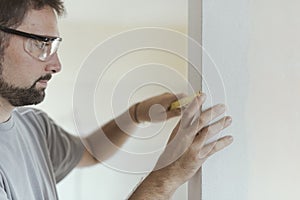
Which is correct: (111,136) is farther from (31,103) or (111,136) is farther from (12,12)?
(12,12)

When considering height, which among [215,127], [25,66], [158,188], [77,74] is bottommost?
[158,188]

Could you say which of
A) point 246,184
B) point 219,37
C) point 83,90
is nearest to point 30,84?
point 83,90

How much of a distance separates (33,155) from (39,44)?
0.99 feet

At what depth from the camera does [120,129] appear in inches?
45.4

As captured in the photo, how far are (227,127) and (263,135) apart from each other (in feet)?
0.33

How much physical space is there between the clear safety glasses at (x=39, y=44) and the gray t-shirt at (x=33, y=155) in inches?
7.1

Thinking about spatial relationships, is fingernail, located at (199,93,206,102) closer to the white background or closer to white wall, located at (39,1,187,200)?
the white background

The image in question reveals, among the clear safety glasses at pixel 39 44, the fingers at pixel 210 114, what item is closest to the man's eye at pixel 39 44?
the clear safety glasses at pixel 39 44

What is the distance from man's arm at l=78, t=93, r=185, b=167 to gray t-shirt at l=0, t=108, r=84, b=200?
65 mm

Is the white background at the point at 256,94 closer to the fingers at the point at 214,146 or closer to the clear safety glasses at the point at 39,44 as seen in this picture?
the fingers at the point at 214,146

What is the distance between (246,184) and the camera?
2.98ft

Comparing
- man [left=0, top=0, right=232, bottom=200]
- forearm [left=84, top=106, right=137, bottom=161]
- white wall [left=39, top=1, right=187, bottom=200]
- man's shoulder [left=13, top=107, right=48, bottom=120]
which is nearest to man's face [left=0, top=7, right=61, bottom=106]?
man [left=0, top=0, right=232, bottom=200]

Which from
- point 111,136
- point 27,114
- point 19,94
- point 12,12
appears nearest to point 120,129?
point 111,136

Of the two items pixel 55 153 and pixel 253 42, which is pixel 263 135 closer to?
pixel 253 42
